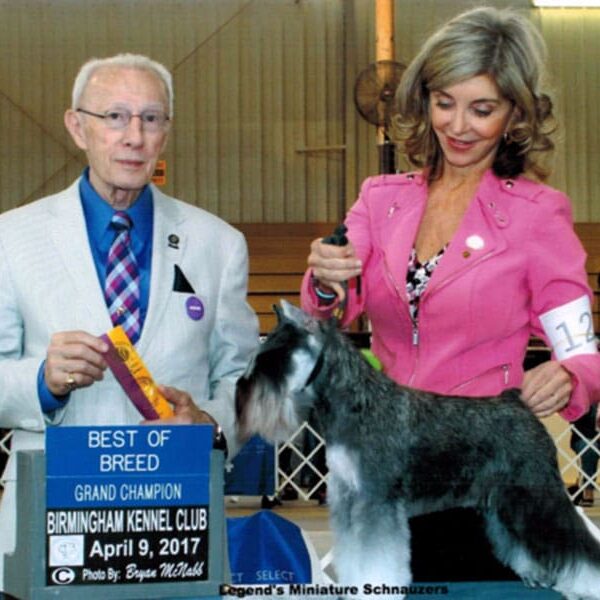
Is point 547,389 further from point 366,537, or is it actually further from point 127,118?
point 127,118

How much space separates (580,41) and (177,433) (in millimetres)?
7286

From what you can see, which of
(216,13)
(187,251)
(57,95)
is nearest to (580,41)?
(216,13)

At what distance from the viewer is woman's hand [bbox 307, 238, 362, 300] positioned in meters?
1.28

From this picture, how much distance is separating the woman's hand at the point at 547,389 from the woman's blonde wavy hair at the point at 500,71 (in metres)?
0.26

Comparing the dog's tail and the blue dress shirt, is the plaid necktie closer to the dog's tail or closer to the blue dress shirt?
the blue dress shirt

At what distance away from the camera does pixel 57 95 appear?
841 cm

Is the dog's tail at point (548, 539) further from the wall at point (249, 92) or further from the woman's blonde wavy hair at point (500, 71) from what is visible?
the wall at point (249, 92)

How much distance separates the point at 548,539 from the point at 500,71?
0.50 metres

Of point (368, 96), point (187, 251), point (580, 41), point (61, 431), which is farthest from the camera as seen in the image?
point (580, 41)

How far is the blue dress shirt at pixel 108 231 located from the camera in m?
1.58

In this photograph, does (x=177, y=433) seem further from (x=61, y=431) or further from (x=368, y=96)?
(x=368, y=96)

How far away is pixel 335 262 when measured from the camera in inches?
50.4

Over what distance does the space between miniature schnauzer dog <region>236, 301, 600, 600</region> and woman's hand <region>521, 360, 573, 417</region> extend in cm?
2

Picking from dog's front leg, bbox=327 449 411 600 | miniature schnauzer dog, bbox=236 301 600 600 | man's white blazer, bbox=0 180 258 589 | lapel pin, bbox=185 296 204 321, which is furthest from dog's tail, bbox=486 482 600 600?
lapel pin, bbox=185 296 204 321
